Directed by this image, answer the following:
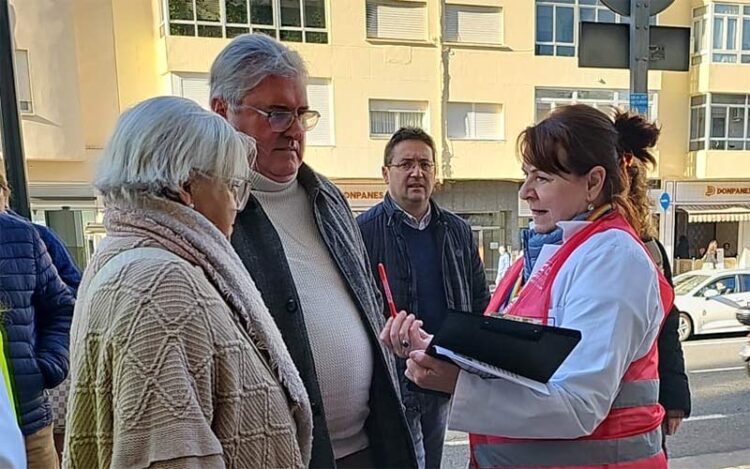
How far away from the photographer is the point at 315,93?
1169 cm

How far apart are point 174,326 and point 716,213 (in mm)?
15949

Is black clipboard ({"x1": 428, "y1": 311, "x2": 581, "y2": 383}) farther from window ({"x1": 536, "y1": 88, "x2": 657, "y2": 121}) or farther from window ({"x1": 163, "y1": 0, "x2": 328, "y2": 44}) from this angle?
window ({"x1": 536, "y1": 88, "x2": 657, "y2": 121})

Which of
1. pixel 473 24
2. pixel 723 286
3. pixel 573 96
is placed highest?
pixel 473 24

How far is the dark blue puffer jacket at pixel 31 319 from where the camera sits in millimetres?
2164

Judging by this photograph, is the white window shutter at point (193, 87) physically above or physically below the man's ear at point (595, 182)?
above

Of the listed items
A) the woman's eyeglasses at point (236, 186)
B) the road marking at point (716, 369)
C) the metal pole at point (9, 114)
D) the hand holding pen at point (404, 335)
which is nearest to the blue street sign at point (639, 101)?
the hand holding pen at point (404, 335)

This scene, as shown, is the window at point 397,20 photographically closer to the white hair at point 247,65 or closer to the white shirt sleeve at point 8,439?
the white hair at point 247,65

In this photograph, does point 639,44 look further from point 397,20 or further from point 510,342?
point 397,20

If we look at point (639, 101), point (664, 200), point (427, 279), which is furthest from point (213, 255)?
point (664, 200)

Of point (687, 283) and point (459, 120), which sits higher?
point (459, 120)

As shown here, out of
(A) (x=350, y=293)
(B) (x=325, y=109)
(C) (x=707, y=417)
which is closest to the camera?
(A) (x=350, y=293)

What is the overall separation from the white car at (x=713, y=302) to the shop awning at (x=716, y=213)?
5.79 metres

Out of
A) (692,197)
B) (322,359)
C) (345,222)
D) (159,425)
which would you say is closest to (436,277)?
(345,222)

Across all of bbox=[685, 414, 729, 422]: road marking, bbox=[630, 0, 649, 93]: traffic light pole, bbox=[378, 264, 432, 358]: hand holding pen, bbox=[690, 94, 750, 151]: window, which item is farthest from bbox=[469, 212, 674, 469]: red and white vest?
bbox=[690, 94, 750, 151]: window
